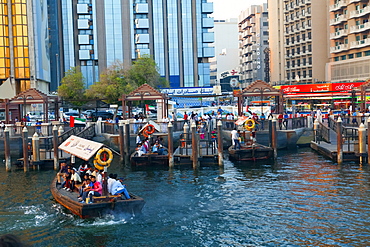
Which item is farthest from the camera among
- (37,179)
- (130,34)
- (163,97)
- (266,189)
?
(130,34)

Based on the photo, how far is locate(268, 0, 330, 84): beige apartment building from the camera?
85562mm

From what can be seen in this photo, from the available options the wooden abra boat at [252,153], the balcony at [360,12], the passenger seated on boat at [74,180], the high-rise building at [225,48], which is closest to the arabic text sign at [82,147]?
the passenger seated on boat at [74,180]

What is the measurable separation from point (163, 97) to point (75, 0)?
5623 centimetres

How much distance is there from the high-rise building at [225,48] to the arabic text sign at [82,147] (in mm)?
126115

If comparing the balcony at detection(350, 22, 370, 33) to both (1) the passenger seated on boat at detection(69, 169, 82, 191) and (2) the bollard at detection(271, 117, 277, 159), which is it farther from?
(1) the passenger seated on boat at detection(69, 169, 82, 191)

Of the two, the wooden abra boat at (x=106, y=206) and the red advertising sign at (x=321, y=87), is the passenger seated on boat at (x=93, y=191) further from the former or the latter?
the red advertising sign at (x=321, y=87)

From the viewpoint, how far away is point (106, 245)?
16.7 metres

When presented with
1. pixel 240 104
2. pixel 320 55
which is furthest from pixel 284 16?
pixel 240 104

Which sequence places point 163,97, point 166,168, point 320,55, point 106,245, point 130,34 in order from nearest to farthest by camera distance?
point 106,245
point 166,168
point 163,97
point 320,55
point 130,34

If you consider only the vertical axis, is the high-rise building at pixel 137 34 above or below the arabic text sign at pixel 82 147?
above

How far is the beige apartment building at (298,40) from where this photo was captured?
281 feet

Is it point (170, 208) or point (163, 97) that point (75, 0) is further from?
point (170, 208)

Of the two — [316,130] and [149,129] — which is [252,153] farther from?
[316,130]

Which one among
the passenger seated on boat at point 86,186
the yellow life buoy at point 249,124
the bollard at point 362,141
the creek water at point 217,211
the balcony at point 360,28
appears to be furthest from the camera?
the balcony at point 360,28
